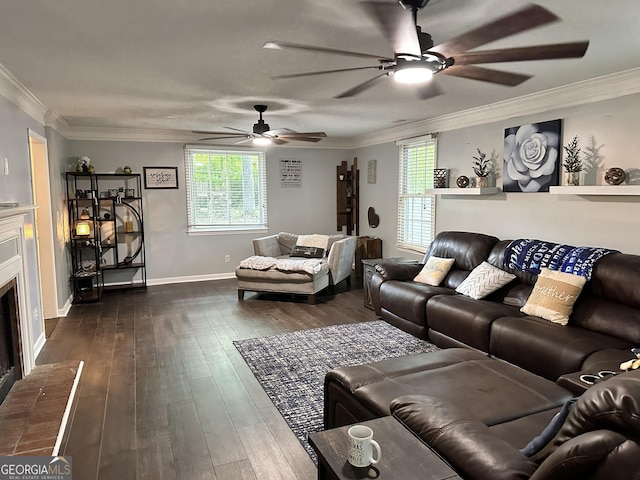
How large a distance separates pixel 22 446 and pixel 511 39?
3650 mm

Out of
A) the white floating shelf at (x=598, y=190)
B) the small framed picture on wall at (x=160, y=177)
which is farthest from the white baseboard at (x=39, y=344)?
the white floating shelf at (x=598, y=190)

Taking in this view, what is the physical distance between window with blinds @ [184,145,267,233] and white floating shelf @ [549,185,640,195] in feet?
15.3

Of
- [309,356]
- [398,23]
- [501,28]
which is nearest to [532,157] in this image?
[501,28]

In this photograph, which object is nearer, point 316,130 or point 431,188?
point 431,188

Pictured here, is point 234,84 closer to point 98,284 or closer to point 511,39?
point 511,39

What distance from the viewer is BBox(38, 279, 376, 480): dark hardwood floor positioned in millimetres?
2373

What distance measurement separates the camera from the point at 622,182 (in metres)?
3.52

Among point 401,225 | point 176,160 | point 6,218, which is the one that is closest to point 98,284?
point 176,160

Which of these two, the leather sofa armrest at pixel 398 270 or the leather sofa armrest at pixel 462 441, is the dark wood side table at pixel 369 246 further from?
the leather sofa armrest at pixel 462 441

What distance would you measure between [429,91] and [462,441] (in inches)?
125

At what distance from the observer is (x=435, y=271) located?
4707mm

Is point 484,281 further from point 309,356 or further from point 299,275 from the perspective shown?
point 299,275

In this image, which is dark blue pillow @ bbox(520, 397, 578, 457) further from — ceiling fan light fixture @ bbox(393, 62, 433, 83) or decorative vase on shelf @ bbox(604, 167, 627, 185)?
decorative vase on shelf @ bbox(604, 167, 627, 185)

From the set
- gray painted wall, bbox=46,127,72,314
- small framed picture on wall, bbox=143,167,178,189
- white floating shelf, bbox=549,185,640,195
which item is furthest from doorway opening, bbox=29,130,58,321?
white floating shelf, bbox=549,185,640,195
